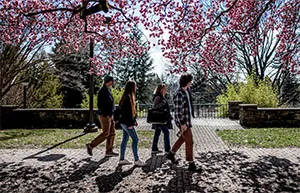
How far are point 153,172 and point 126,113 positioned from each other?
1.26m

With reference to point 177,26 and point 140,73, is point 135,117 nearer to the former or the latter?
point 177,26

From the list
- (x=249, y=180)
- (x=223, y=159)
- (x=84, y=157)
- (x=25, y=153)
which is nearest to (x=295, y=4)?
(x=223, y=159)

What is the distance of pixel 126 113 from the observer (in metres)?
5.94

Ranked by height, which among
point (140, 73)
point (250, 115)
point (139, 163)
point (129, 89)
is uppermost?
point (140, 73)

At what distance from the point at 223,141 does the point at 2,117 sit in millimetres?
10031

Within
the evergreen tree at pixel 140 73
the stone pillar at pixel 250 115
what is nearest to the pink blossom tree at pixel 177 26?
the stone pillar at pixel 250 115

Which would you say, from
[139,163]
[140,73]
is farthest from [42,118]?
[140,73]

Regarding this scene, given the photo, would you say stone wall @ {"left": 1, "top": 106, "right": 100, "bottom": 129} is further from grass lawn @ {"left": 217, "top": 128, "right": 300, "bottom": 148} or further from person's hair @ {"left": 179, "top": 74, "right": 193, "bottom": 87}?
person's hair @ {"left": 179, "top": 74, "right": 193, "bottom": 87}

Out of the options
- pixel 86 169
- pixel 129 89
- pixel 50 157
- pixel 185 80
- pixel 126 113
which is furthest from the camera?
pixel 50 157

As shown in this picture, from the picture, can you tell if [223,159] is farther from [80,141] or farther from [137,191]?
[80,141]

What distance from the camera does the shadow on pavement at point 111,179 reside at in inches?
184

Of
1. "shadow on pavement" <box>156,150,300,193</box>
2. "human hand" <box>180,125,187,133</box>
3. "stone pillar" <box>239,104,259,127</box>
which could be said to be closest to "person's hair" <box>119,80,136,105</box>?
"human hand" <box>180,125,187,133</box>

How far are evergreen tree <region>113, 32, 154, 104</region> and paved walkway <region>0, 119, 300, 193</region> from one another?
30.1 meters

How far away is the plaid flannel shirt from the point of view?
550cm
